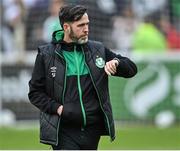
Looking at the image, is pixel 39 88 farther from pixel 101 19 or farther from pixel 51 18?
pixel 101 19

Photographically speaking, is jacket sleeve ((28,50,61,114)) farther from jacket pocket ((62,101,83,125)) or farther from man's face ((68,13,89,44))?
man's face ((68,13,89,44))

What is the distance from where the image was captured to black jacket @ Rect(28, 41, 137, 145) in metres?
7.62

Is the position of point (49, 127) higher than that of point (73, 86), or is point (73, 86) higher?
point (73, 86)

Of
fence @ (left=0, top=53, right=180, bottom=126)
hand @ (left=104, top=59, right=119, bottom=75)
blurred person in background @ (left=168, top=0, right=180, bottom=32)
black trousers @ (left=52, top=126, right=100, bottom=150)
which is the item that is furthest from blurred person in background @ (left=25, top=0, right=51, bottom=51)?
hand @ (left=104, top=59, right=119, bottom=75)

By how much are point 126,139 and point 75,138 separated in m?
8.28

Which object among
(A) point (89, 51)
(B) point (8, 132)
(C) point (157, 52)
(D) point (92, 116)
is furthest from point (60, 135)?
(C) point (157, 52)

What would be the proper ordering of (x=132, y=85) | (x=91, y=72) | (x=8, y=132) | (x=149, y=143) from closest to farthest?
(x=91, y=72) → (x=149, y=143) → (x=8, y=132) → (x=132, y=85)

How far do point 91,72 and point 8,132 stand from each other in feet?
32.1

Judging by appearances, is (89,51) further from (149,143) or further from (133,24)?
(133,24)

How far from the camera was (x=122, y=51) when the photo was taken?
18359 millimetres

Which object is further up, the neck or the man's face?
the man's face

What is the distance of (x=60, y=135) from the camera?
768cm

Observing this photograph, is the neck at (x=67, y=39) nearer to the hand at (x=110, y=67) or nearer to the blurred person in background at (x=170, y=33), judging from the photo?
the hand at (x=110, y=67)

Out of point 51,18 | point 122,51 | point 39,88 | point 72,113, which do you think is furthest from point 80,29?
point 51,18
